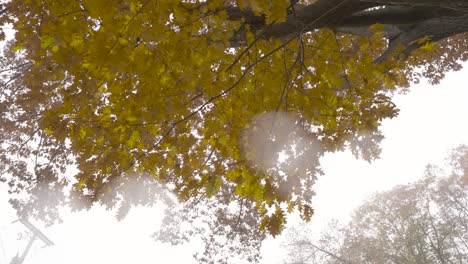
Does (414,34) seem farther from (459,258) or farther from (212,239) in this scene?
(459,258)

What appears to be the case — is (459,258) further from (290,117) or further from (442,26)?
(290,117)

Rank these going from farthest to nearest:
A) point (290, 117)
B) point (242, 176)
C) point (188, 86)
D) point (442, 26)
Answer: point (442, 26)
point (242, 176)
point (290, 117)
point (188, 86)

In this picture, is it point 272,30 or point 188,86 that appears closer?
point 188,86

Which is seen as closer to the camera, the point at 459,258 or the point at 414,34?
the point at 414,34

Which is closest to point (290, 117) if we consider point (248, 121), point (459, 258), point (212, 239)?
point (248, 121)

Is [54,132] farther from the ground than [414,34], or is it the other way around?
[414,34]

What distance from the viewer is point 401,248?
13.9 meters

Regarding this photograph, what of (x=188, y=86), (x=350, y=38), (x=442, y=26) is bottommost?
(x=188, y=86)

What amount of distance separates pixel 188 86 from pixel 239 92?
79 cm

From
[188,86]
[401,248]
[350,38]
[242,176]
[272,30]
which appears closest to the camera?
[188,86]

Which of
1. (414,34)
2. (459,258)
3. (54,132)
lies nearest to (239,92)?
(54,132)

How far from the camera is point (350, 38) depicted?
5301mm

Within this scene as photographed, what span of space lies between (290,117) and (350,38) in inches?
126

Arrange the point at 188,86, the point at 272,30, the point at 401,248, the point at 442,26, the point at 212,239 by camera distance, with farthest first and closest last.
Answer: the point at 401,248 < the point at 212,239 < the point at 442,26 < the point at 272,30 < the point at 188,86
